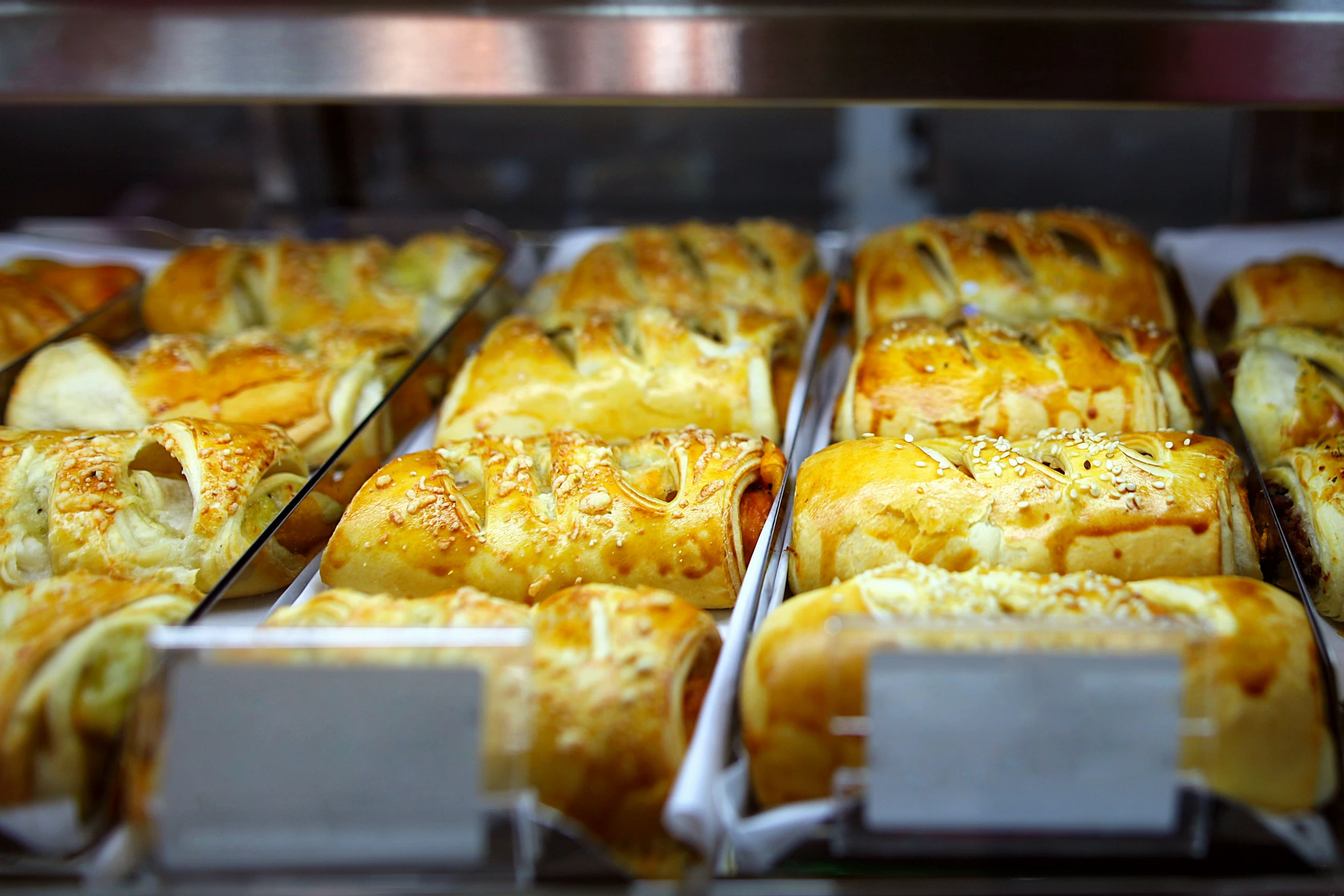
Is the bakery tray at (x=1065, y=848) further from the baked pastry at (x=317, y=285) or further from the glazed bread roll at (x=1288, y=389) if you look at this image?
the baked pastry at (x=317, y=285)

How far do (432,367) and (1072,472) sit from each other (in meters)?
1.48

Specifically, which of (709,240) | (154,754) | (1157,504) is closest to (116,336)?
(709,240)

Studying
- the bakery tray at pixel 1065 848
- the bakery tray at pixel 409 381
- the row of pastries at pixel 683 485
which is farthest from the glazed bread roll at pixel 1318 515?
the bakery tray at pixel 409 381

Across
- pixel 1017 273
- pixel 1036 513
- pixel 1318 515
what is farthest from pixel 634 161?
pixel 1318 515

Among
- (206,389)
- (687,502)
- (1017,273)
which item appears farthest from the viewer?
(1017,273)

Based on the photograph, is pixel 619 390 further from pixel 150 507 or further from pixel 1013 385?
pixel 150 507

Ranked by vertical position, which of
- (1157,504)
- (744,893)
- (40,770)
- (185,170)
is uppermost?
(185,170)

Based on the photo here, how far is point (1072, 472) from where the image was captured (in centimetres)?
190

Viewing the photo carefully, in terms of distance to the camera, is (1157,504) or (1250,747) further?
(1157,504)

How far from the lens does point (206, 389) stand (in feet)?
7.88

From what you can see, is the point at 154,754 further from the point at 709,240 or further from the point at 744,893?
the point at 709,240

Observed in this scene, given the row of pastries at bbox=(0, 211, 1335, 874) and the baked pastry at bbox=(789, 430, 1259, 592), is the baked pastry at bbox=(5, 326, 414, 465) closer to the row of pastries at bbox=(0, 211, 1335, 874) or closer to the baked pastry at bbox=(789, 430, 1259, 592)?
the row of pastries at bbox=(0, 211, 1335, 874)

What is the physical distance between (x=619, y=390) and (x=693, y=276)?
0.65m

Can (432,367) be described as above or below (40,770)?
above
